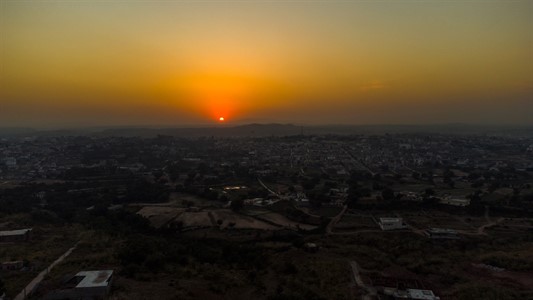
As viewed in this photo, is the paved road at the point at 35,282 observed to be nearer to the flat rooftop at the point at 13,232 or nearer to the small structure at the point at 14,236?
the small structure at the point at 14,236

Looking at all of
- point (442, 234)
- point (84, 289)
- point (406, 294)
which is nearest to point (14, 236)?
point (84, 289)

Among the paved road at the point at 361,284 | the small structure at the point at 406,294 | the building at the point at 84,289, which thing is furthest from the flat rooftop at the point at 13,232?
the small structure at the point at 406,294

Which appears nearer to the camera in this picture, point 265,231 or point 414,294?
point 414,294

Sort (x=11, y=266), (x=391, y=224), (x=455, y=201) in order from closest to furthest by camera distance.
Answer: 1. (x=11, y=266)
2. (x=391, y=224)
3. (x=455, y=201)

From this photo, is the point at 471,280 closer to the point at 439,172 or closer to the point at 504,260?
the point at 504,260

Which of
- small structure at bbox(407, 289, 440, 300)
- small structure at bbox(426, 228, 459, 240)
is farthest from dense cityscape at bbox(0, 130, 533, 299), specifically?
small structure at bbox(426, 228, 459, 240)

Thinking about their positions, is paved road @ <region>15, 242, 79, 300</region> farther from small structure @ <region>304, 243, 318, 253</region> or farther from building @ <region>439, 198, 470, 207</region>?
building @ <region>439, 198, 470, 207</region>

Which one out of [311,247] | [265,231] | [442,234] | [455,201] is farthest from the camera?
[455,201]

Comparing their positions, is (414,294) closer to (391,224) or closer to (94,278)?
(391,224)
